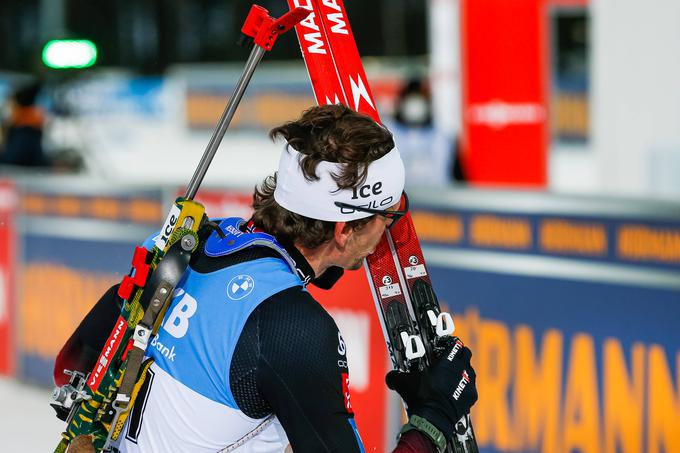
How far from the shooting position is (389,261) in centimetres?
269

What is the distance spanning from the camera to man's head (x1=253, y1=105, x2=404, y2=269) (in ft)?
6.91

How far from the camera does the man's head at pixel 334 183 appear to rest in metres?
2.11

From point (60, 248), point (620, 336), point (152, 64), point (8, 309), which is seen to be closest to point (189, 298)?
point (620, 336)

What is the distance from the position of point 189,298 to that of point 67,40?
18.1 ft

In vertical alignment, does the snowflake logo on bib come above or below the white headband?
below

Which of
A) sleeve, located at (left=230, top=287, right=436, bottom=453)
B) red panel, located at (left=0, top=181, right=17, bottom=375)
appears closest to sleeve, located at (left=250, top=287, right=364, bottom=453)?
sleeve, located at (left=230, top=287, right=436, bottom=453)

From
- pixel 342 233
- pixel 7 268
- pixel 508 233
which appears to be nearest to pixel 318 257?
pixel 342 233

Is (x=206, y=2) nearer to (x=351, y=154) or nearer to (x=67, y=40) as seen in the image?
(x=67, y=40)

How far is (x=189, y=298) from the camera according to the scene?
212 centimetres

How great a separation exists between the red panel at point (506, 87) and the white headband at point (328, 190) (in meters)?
7.58

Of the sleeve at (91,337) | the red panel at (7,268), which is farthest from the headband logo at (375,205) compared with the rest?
the red panel at (7,268)

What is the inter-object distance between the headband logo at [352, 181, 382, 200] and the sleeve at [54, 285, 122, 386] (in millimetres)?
611

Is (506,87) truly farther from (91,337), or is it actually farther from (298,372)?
(298,372)

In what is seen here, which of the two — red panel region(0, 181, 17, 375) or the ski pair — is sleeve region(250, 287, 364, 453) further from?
red panel region(0, 181, 17, 375)
